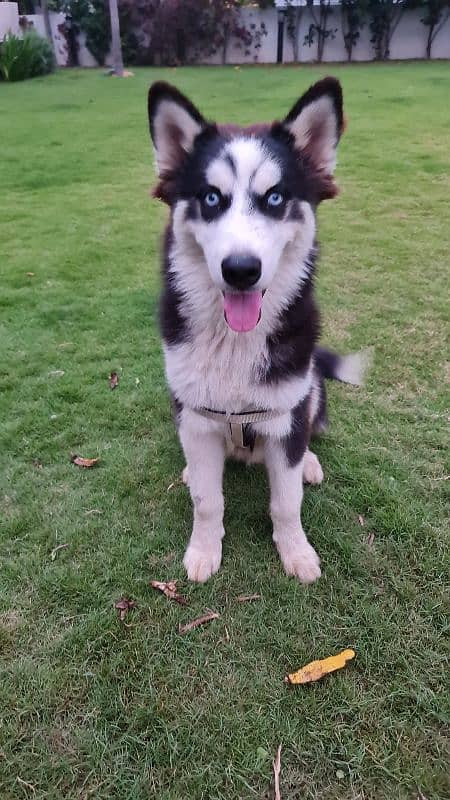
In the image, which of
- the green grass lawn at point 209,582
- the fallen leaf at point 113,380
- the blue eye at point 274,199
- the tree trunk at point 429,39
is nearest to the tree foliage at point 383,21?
the tree trunk at point 429,39

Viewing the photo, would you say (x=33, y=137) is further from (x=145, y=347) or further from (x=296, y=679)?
(x=296, y=679)

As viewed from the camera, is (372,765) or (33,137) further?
(33,137)

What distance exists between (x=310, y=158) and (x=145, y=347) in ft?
6.36

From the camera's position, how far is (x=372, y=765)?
60.5 inches

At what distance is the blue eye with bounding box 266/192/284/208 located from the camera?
5.59 feet

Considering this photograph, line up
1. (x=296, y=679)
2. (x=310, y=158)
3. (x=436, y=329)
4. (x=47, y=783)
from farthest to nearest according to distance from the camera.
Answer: (x=436, y=329)
(x=310, y=158)
(x=296, y=679)
(x=47, y=783)

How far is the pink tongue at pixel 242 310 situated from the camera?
1.72m

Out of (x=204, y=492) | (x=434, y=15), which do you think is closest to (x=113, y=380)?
(x=204, y=492)

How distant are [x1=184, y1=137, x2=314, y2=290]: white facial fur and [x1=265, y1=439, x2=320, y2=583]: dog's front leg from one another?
0.68 m

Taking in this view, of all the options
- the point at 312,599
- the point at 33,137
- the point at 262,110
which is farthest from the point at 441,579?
the point at 262,110

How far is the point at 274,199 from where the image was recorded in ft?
5.64

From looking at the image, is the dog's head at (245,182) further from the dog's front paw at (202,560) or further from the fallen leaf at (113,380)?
the fallen leaf at (113,380)

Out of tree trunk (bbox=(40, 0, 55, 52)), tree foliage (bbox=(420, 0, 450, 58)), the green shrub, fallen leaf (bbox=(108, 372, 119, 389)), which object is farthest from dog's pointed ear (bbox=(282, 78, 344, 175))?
tree trunk (bbox=(40, 0, 55, 52))

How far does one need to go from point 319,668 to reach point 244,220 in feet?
4.51
